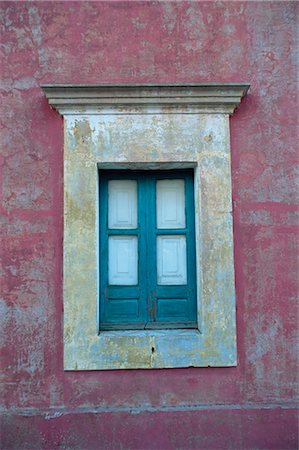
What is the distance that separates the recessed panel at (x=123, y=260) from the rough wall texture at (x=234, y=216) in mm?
521

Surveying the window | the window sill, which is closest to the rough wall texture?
the window sill

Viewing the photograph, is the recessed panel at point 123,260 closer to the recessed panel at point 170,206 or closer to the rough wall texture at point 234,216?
the recessed panel at point 170,206

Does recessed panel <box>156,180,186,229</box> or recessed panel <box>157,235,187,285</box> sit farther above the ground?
recessed panel <box>156,180,186,229</box>

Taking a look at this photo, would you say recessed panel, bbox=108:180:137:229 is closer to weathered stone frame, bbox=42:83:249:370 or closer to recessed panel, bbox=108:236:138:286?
recessed panel, bbox=108:236:138:286

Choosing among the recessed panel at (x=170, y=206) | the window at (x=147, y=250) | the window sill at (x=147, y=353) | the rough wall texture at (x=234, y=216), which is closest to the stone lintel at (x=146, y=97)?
the rough wall texture at (x=234, y=216)

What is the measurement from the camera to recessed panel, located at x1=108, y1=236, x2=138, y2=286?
4.20 metres

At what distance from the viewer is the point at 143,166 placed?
4.10 metres

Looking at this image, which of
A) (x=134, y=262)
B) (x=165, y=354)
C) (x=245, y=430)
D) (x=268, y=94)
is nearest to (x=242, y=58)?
(x=268, y=94)

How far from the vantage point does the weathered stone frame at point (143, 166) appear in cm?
389

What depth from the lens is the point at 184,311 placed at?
4172 mm

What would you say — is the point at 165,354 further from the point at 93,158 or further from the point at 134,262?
the point at 93,158

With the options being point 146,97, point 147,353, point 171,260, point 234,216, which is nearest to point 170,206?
point 171,260

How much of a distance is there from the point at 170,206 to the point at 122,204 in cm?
45

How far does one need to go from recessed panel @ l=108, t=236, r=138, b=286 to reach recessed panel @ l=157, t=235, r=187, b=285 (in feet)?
0.74
